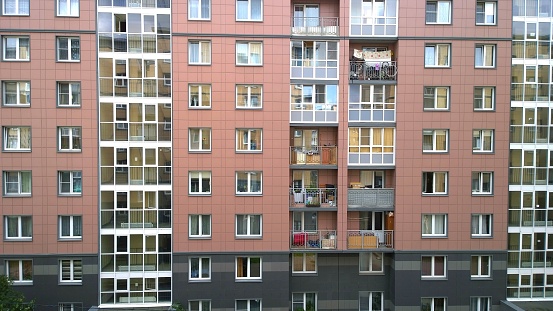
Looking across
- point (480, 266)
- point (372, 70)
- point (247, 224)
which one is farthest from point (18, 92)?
point (480, 266)

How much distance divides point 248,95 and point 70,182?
1072 centimetres

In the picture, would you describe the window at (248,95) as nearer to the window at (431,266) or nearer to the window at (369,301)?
the window at (369,301)

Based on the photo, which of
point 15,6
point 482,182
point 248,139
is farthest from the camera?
point 482,182

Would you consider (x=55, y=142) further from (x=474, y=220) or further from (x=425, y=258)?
(x=474, y=220)

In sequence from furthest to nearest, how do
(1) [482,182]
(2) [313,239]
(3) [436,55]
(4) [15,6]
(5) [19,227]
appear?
1. (2) [313,239]
2. (1) [482,182]
3. (3) [436,55]
4. (5) [19,227]
5. (4) [15,6]

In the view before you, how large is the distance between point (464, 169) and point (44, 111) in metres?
23.1

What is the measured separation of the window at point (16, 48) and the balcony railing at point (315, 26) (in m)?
14.4

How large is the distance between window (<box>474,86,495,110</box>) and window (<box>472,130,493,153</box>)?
1400 mm

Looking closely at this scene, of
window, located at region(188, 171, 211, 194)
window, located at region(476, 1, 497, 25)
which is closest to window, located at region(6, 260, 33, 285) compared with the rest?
window, located at region(188, 171, 211, 194)

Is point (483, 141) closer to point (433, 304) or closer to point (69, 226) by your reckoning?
point (433, 304)

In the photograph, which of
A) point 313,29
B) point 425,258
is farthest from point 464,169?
point 313,29

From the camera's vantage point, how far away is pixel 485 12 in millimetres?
24500

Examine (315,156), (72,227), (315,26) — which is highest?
(315,26)

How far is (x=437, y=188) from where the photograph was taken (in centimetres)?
2484
